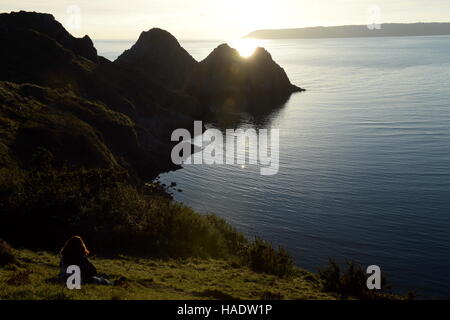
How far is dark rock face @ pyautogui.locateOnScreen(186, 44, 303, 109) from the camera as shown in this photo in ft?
559

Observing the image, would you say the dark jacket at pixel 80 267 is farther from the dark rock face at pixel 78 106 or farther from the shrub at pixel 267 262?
the dark rock face at pixel 78 106

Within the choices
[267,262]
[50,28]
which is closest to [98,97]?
[50,28]

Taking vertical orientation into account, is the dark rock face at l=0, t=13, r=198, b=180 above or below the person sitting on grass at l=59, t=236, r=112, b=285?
above

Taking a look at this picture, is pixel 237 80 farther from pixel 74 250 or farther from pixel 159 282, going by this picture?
pixel 74 250

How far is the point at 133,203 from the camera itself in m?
33.4

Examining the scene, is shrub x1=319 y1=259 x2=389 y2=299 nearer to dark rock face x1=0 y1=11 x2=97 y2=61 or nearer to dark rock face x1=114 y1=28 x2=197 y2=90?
dark rock face x1=0 y1=11 x2=97 y2=61

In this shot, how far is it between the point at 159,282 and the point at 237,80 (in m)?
158

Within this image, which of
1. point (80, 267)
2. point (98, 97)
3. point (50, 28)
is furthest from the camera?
point (50, 28)

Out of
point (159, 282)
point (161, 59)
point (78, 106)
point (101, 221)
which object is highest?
point (161, 59)

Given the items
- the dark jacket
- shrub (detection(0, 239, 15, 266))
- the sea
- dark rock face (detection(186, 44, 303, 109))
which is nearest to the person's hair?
the dark jacket

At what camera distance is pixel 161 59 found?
184m

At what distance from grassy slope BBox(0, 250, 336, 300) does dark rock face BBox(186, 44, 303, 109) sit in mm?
140104
